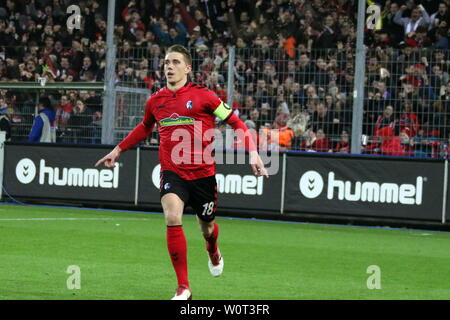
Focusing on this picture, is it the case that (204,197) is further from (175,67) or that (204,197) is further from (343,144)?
(343,144)

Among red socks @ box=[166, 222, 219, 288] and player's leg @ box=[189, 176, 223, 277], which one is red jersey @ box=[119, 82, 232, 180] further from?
red socks @ box=[166, 222, 219, 288]

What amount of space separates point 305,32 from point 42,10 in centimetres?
887

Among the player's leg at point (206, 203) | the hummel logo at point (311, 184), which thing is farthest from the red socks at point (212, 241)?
the hummel logo at point (311, 184)

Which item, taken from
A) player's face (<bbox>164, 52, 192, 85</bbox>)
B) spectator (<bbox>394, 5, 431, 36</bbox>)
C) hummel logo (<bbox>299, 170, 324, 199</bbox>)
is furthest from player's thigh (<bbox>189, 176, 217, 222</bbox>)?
spectator (<bbox>394, 5, 431, 36</bbox>)

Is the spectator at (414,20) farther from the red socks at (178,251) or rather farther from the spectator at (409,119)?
the red socks at (178,251)

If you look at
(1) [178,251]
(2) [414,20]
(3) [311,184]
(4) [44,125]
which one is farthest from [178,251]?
Result: (2) [414,20]

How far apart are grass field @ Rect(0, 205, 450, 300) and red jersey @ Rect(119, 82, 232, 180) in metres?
1.13

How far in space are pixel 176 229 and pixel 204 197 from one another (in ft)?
2.33

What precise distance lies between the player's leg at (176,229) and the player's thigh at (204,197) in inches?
7.9

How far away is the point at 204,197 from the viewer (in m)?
8.46

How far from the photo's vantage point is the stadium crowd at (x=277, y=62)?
52.5 ft

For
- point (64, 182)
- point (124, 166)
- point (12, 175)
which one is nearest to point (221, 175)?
point (124, 166)
